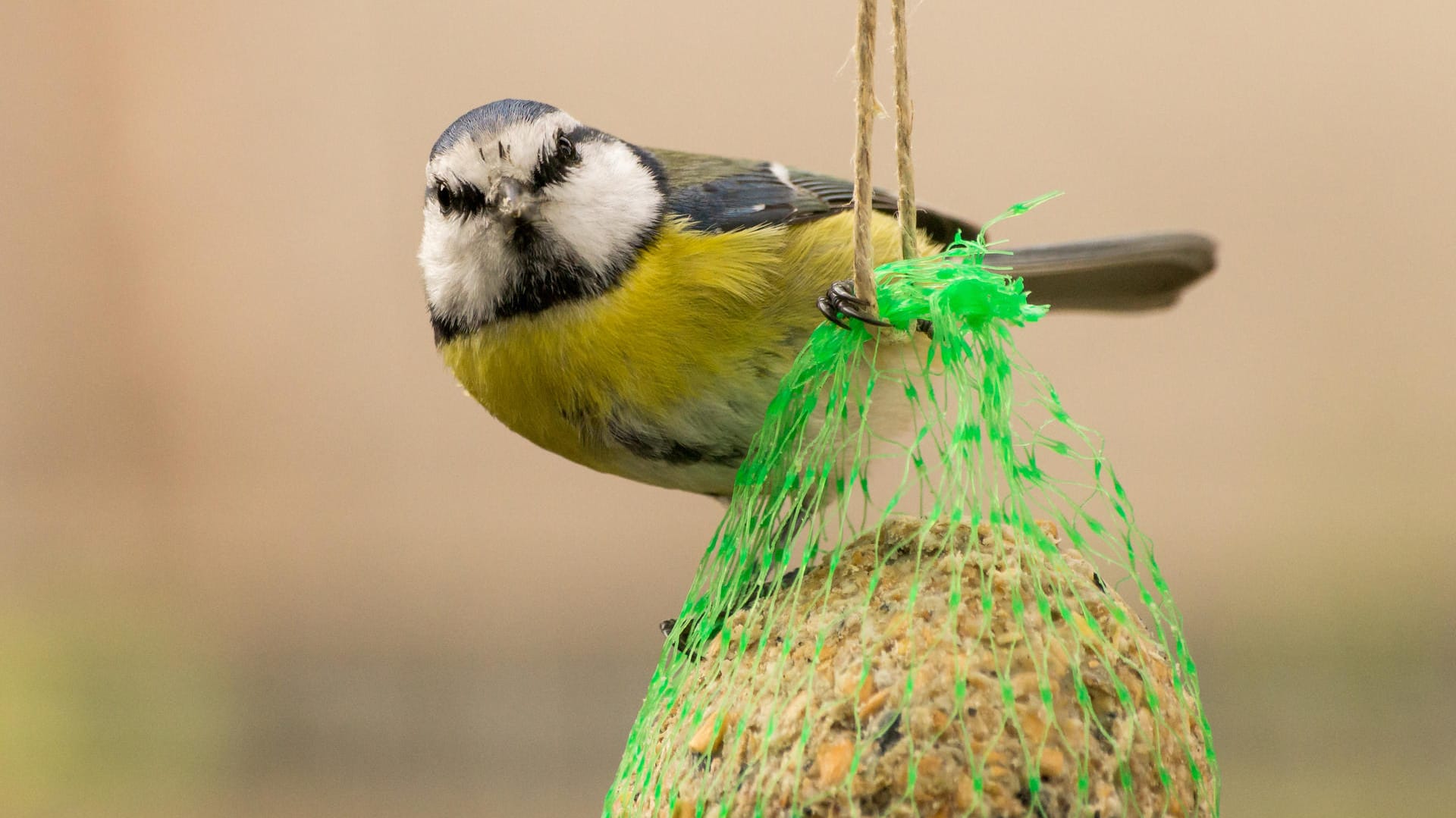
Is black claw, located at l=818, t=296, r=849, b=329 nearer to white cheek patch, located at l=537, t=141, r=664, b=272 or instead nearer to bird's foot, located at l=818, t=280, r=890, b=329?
bird's foot, located at l=818, t=280, r=890, b=329

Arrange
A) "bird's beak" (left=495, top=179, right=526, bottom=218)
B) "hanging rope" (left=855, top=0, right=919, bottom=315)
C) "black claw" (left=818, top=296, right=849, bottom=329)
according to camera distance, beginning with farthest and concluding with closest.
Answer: "bird's beak" (left=495, top=179, right=526, bottom=218) < "black claw" (left=818, top=296, right=849, bottom=329) < "hanging rope" (left=855, top=0, right=919, bottom=315)

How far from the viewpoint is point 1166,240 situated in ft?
5.46

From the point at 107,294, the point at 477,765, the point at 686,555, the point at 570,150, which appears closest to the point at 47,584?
the point at 107,294

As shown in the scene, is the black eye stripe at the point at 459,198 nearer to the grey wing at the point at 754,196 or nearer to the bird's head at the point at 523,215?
the bird's head at the point at 523,215

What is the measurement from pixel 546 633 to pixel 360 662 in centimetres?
60

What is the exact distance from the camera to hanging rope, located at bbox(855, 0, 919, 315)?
105 cm

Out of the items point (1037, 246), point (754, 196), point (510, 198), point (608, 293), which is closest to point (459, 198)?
point (510, 198)

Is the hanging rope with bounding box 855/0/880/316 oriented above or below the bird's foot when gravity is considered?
above

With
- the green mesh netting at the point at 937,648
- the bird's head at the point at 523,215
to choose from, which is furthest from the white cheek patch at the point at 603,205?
the green mesh netting at the point at 937,648

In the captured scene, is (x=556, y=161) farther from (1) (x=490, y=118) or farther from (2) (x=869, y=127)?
(2) (x=869, y=127)

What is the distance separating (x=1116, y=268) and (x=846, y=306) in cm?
73

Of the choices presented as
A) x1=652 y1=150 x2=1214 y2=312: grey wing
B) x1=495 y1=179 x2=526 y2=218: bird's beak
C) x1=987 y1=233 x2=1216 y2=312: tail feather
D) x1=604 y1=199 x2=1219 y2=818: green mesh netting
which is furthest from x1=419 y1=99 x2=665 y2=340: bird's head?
x1=987 y1=233 x2=1216 y2=312: tail feather

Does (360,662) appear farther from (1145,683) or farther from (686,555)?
(1145,683)

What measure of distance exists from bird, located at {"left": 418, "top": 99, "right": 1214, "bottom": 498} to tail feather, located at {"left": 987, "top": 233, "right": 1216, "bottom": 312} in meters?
0.02
